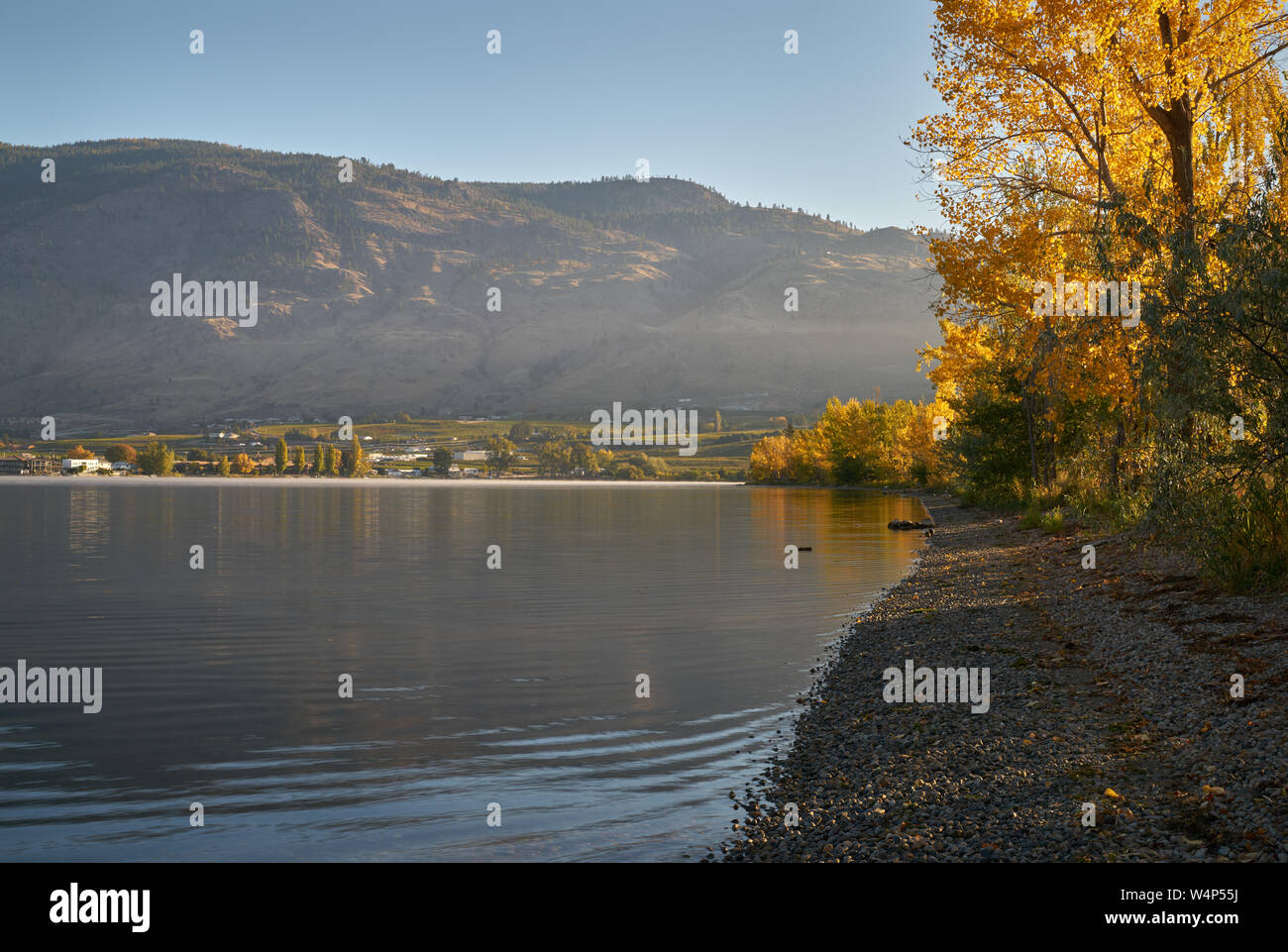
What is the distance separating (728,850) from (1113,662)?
10.1 meters

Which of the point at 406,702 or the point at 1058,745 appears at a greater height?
→ the point at 1058,745

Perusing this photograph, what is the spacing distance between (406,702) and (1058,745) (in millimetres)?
11154

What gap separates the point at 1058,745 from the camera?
12906 millimetres

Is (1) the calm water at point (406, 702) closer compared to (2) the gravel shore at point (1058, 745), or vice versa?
(2) the gravel shore at point (1058, 745)

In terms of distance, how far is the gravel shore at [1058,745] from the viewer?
379 inches

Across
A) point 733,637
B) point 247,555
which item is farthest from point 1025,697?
point 247,555

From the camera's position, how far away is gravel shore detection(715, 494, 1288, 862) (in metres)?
9.62

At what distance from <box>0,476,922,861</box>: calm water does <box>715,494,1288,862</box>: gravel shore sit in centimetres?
114

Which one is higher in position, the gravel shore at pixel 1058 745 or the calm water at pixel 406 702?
the gravel shore at pixel 1058 745

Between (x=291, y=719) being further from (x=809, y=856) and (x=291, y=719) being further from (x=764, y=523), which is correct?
(x=764, y=523)

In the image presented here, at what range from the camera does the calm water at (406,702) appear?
11.5 meters

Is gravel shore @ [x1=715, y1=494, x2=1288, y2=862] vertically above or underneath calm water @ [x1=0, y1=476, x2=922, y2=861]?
above

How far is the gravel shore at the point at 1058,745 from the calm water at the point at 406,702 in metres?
→ 1.14

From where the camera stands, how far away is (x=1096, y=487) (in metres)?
39.5
